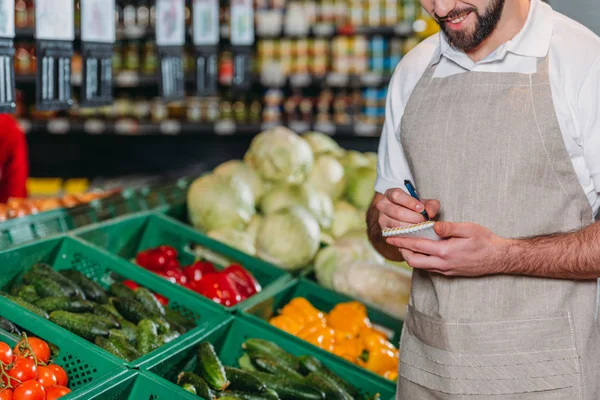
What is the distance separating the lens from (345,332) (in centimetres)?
272

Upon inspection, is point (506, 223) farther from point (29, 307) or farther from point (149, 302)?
point (29, 307)

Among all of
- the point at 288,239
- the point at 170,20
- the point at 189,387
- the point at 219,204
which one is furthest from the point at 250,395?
the point at 170,20

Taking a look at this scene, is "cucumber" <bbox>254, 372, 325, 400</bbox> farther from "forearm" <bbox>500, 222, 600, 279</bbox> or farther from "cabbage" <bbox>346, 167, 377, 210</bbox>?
"cabbage" <bbox>346, 167, 377, 210</bbox>

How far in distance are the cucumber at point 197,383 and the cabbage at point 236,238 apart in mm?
1163

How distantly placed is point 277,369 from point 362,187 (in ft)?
5.53

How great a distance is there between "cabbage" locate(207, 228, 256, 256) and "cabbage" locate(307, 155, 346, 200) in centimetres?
61

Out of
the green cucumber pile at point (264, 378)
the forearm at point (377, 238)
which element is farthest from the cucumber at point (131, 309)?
the forearm at point (377, 238)

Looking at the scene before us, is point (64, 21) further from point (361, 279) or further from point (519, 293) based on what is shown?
point (519, 293)

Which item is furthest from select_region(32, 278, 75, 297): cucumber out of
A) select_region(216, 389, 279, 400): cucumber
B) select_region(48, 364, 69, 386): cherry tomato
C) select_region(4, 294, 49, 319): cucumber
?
select_region(216, 389, 279, 400): cucumber

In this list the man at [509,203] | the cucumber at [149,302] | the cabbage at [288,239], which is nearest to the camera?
the man at [509,203]

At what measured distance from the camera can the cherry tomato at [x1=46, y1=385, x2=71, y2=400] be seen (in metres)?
1.80

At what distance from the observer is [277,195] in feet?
11.8

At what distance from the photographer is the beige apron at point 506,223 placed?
1707 millimetres

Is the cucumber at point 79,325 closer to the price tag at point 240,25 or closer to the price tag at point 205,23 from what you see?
the price tag at point 205,23
